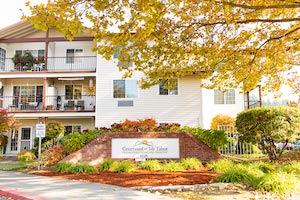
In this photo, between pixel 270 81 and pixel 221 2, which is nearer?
pixel 221 2

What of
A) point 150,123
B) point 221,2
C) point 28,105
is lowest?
point 150,123

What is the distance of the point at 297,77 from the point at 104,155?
55.5 feet

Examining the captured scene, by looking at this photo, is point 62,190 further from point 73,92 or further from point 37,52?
point 37,52


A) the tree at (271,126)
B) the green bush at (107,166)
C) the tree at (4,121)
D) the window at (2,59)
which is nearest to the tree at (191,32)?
the tree at (271,126)

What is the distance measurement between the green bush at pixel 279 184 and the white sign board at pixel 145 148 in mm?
7173

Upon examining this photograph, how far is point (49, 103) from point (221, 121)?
13.5 meters

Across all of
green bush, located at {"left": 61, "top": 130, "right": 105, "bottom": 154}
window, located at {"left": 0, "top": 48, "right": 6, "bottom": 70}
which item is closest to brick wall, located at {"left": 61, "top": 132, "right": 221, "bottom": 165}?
green bush, located at {"left": 61, "top": 130, "right": 105, "bottom": 154}

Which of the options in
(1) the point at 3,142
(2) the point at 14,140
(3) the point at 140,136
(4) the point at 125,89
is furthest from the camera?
(2) the point at 14,140

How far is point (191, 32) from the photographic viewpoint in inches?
404

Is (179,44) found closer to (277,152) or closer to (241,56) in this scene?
(241,56)

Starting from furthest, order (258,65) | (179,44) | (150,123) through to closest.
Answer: (150,123)
(258,65)
(179,44)

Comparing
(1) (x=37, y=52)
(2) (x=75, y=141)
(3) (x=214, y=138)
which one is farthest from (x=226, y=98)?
(1) (x=37, y=52)

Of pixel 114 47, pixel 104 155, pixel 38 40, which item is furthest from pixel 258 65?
pixel 38 40

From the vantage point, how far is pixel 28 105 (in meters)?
23.2
